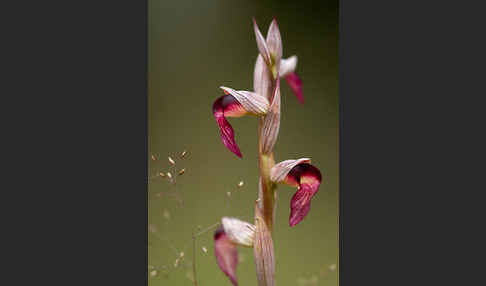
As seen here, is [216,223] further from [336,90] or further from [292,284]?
[336,90]

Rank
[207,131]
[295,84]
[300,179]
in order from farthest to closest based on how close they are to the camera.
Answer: [295,84]
[207,131]
[300,179]

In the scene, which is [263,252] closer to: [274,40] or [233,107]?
[233,107]

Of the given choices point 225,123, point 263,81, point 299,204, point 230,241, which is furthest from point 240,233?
point 263,81

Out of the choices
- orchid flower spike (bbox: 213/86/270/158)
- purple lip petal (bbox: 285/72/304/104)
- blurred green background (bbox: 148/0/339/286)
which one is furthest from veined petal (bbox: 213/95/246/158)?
purple lip petal (bbox: 285/72/304/104)

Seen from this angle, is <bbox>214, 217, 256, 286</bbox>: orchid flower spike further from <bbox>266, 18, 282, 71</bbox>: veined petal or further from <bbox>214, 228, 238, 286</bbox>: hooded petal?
<bbox>266, 18, 282, 71</bbox>: veined petal

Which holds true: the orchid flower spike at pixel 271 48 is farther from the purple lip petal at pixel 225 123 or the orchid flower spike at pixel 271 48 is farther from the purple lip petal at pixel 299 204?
the purple lip petal at pixel 299 204

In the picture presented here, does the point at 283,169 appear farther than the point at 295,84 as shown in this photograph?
No

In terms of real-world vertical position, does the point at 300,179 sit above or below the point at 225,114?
below
